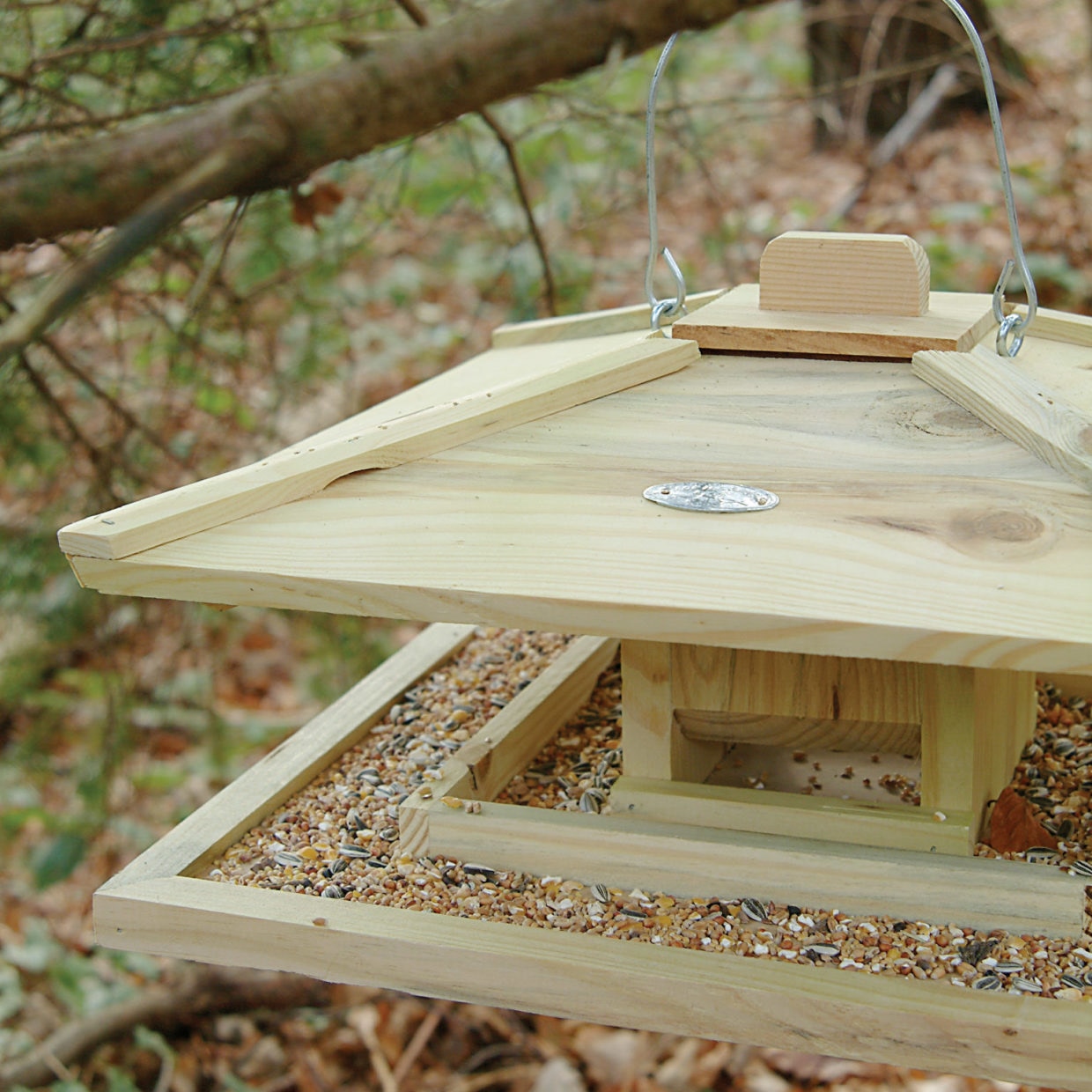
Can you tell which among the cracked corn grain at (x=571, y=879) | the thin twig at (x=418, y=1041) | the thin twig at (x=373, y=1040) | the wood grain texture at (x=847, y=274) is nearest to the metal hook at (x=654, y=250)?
the wood grain texture at (x=847, y=274)

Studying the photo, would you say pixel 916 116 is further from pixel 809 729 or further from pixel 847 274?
pixel 809 729

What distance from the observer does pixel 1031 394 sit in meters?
1.35

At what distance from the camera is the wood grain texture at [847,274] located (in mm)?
1593

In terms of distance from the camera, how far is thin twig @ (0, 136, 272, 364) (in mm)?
803

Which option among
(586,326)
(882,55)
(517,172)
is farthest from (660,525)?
(882,55)

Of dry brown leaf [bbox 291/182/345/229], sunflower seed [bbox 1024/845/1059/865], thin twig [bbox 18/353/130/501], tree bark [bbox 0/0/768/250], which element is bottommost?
sunflower seed [bbox 1024/845/1059/865]

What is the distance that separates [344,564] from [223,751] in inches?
87.0

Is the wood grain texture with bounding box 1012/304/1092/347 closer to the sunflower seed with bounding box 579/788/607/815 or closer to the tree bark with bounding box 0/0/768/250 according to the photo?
the sunflower seed with bounding box 579/788/607/815

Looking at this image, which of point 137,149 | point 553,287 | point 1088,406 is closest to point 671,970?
point 1088,406

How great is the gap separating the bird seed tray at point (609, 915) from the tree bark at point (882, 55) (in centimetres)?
312

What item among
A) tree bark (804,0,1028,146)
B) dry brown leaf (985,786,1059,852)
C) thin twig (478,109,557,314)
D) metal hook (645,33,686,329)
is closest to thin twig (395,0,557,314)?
thin twig (478,109,557,314)

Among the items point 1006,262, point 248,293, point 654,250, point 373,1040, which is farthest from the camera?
point 373,1040

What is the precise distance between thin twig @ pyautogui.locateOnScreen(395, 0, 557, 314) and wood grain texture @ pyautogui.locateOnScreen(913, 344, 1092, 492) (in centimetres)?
105

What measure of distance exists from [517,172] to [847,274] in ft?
3.63
